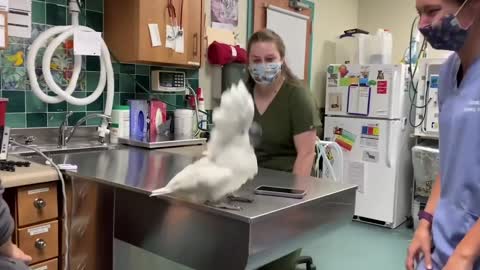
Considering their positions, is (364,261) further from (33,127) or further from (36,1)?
(36,1)

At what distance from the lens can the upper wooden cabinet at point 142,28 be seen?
237 cm

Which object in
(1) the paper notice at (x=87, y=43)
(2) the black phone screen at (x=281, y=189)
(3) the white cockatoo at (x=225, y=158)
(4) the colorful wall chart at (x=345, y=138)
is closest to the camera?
(3) the white cockatoo at (x=225, y=158)

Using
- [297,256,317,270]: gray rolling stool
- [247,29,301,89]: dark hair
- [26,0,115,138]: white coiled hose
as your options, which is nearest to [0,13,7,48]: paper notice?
[26,0,115,138]: white coiled hose

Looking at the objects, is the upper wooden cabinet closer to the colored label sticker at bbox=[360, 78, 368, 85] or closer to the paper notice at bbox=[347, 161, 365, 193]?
the colored label sticker at bbox=[360, 78, 368, 85]

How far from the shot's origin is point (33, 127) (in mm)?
2238

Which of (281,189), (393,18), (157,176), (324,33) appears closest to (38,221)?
(157,176)

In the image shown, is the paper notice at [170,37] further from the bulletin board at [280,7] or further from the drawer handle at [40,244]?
the drawer handle at [40,244]

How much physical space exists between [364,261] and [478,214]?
7.48ft

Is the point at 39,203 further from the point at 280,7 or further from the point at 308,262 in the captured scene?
the point at 280,7

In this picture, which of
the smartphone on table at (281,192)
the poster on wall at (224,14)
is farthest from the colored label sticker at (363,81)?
the smartphone on table at (281,192)

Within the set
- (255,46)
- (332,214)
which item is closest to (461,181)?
(332,214)

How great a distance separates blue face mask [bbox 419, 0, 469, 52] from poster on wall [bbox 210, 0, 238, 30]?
2267mm

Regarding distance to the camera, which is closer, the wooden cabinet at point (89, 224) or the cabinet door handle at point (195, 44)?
the wooden cabinet at point (89, 224)

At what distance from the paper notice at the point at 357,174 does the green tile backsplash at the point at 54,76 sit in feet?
6.90
